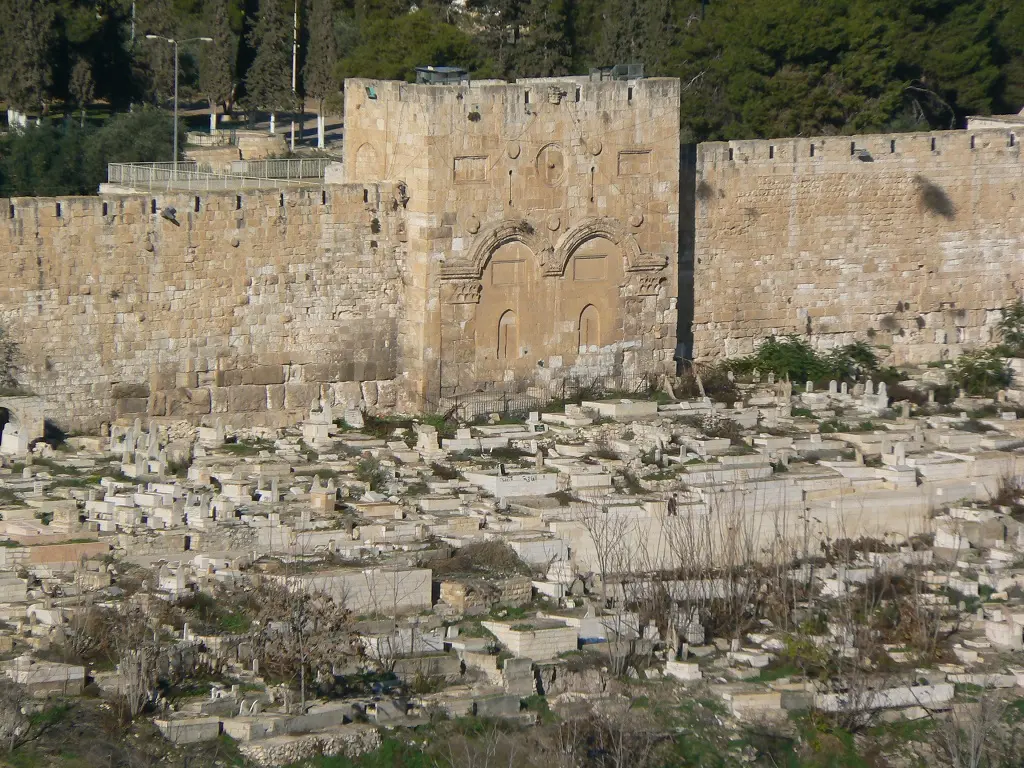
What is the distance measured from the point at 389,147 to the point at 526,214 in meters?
1.48

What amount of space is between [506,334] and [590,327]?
37.0 inches

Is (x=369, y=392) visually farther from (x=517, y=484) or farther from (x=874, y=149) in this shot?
(x=874, y=149)

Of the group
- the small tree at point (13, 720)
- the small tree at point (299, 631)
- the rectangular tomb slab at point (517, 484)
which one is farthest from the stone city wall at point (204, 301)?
the small tree at point (13, 720)

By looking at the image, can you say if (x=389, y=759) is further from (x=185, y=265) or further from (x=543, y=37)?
(x=543, y=37)

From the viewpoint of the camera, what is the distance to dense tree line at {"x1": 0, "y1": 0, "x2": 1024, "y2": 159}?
31.2m

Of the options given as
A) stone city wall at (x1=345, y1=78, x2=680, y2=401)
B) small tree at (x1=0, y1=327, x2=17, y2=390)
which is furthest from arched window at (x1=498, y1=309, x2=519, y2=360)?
small tree at (x1=0, y1=327, x2=17, y2=390)

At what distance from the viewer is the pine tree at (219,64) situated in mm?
36344

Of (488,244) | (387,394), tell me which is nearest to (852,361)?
(488,244)

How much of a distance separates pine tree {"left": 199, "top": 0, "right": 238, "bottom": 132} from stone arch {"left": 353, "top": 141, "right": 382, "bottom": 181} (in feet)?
45.9

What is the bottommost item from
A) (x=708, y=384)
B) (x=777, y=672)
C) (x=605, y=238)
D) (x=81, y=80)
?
(x=777, y=672)

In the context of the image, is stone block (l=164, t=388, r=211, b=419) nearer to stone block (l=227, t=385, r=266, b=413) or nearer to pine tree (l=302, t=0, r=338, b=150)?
stone block (l=227, t=385, r=266, b=413)

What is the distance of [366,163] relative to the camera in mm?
22594

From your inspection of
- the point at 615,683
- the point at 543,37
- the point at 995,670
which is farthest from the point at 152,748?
the point at 543,37

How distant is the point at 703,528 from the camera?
1920cm
